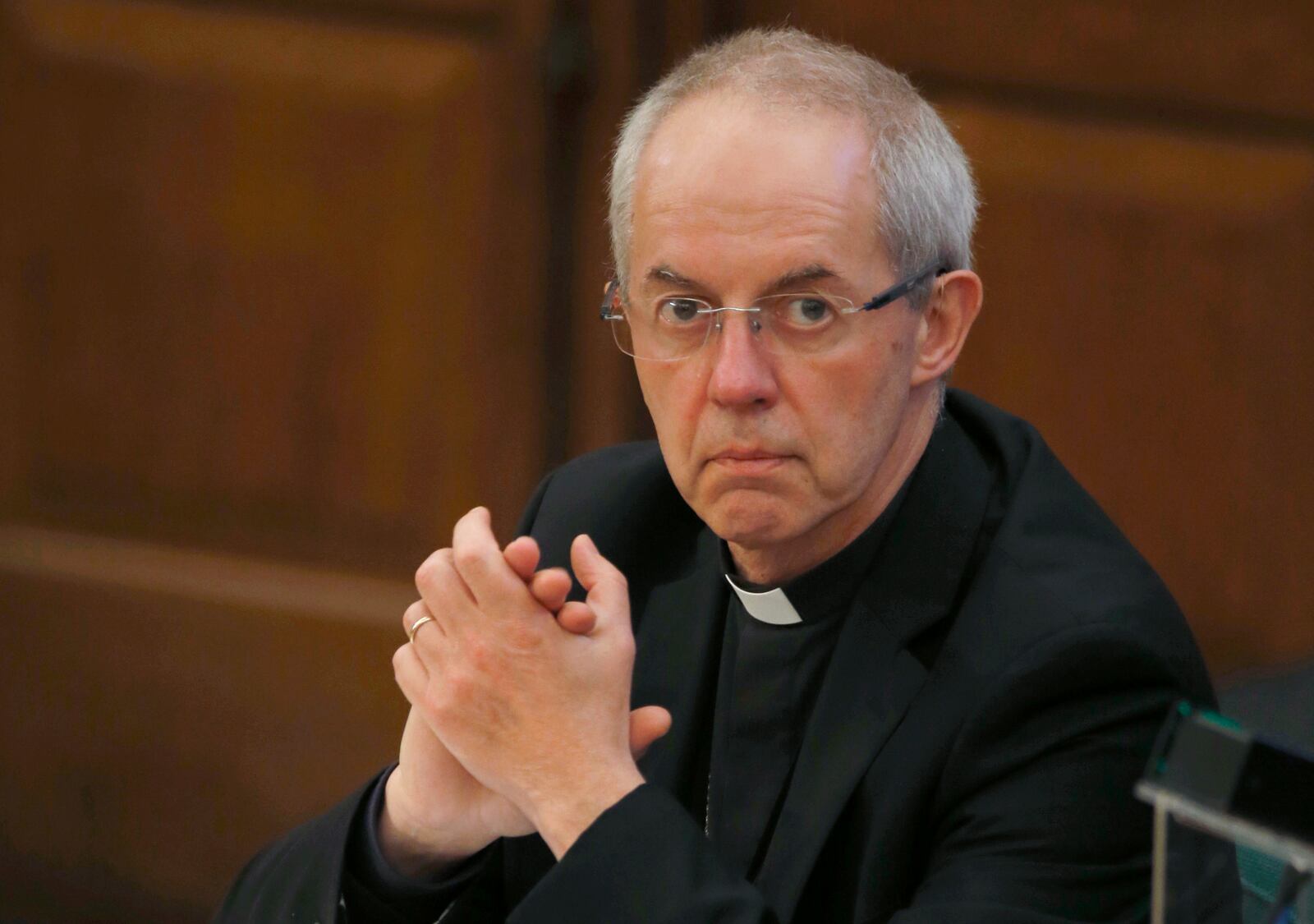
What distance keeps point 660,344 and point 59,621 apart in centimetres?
209

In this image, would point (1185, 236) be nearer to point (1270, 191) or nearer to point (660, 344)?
point (1270, 191)

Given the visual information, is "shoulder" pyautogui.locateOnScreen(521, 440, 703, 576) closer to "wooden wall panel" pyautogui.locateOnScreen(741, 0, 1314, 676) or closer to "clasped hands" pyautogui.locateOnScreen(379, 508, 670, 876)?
"clasped hands" pyautogui.locateOnScreen(379, 508, 670, 876)

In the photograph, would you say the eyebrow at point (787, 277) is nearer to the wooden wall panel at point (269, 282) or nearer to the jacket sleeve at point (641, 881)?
the jacket sleeve at point (641, 881)

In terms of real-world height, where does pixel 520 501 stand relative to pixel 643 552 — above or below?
below

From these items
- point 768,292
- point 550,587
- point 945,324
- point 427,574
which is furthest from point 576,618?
point 945,324

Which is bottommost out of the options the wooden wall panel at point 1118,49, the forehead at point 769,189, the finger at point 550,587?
the finger at point 550,587

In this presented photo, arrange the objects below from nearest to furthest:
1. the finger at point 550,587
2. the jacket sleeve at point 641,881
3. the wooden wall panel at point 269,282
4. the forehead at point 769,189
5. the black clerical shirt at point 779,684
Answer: the jacket sleeve at point 641,881, the finger at point 550,587, the forehead at point 769,189, the black clerical shirt at point 779,684, the wooden wall panel at point 269,282

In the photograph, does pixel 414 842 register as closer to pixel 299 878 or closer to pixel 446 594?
pixel 299 878

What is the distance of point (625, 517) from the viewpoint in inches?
74.9

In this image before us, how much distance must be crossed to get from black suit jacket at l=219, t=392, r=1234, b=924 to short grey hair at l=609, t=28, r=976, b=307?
233 mm

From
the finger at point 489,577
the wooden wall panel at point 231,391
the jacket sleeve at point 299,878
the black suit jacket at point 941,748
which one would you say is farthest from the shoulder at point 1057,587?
the wooden wall panel at point 231,391

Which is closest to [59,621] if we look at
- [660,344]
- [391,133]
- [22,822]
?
[22,822]

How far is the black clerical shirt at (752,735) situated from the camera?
1.62 meters

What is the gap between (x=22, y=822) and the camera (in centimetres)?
333
